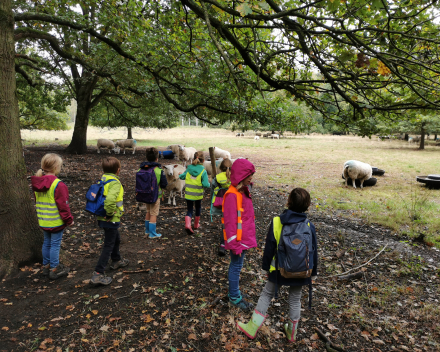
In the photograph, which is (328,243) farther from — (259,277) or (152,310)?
(152,310)

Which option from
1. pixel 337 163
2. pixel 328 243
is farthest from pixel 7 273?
pixel 337 163

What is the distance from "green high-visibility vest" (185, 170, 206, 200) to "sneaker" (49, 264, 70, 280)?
9.31 feet

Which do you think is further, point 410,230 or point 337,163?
point 337,163

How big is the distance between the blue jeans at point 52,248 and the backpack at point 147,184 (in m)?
1.82

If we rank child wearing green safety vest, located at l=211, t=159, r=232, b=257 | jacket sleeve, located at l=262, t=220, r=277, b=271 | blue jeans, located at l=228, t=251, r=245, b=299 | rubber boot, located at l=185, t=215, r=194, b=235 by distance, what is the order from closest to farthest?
jacket sleeve, located at l=262, t=220, r=277, b=271
blue jeans, located at l=228, t=251, r=245, b=299
child wearing green safety vest, located at l=211, t=159, r=232, b=257
rubber boot, located at l=185, t=215, r=194, b=235

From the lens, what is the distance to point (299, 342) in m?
3.39

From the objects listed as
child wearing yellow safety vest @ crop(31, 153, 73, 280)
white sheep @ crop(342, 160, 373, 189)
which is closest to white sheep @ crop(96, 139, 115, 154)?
white sheep @ crop(342, 160, 373, 189)

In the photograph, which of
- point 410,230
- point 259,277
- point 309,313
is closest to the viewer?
point 309,313

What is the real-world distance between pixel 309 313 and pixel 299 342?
67 cm

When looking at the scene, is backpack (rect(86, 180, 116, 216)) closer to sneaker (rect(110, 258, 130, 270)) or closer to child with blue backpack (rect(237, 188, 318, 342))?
sneaker (rect(110, 258, 130, 270))

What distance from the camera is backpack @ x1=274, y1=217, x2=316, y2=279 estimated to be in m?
2.96

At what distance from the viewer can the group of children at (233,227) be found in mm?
3127

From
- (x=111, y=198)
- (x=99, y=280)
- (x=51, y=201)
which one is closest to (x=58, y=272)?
(x=99, y=280)

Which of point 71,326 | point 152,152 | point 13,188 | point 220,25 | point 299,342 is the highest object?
point 220,25
